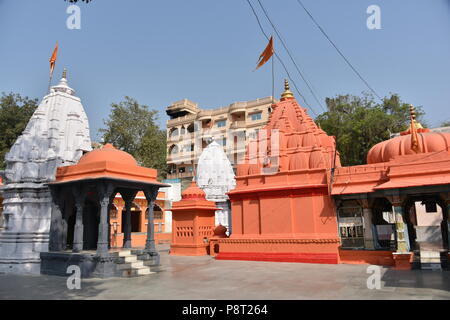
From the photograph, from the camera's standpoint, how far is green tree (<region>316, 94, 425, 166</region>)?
28.3 metres

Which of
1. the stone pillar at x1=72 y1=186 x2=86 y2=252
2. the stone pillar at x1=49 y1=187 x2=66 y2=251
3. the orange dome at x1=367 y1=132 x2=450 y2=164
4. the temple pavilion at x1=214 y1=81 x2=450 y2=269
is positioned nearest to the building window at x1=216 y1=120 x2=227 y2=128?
the temple pavilion at x1=214 y1=81 x2=450 y2=269

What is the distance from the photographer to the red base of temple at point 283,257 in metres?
14.1

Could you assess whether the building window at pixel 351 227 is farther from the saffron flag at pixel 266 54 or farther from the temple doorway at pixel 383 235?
the saffron flag at pixel 266 54

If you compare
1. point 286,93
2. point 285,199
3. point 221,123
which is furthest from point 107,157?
point 221,123

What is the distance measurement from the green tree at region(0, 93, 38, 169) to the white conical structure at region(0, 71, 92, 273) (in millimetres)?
18483

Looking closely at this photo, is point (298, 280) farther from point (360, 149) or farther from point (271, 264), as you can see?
point (360, 149)

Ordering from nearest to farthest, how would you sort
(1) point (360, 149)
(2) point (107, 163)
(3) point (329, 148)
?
(2) point (107, 163), (3) point (329, 148), (1) point (360, 149)

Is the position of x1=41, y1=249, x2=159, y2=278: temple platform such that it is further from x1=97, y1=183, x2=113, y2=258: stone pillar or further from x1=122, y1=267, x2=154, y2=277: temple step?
x1=97, y1=183, x2=113, y2=258: stone pillar

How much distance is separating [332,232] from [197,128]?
41471 millimetres

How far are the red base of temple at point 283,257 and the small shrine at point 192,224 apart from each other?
10.3 feet

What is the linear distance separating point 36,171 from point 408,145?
51.8 ft

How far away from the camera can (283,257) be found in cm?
1502

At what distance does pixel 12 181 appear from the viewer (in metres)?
14.3
